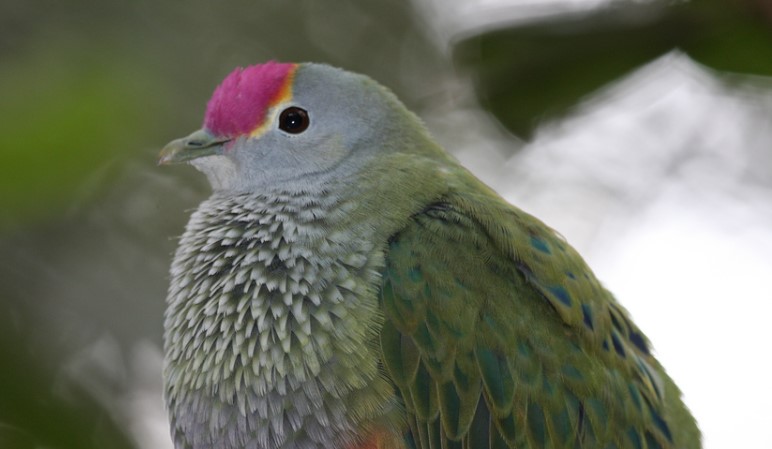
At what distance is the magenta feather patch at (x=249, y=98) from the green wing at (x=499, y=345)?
65 centimetres

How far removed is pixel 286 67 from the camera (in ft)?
9.70

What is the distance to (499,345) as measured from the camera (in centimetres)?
243

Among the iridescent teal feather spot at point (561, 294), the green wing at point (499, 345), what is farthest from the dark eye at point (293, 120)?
the iridescent teal feather spot at point (561, 294)

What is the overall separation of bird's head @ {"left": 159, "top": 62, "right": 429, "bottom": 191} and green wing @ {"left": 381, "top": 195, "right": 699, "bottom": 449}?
0.43 m

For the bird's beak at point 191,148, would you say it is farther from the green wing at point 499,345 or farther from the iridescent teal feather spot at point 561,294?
the iridescent teal feather spot at point 561,294

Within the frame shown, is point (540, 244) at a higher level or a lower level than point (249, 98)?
lower

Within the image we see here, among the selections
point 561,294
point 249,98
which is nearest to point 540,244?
point 561,294

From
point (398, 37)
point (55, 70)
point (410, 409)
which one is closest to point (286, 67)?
point (55, 70)

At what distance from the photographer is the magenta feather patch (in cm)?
293

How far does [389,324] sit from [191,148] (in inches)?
36.5

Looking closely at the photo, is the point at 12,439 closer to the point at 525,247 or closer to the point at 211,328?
the point at 211,328

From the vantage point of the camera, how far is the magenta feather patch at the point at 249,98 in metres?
2.93

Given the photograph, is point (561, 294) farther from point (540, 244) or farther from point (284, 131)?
point (284, 131)

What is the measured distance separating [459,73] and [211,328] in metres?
1.14
